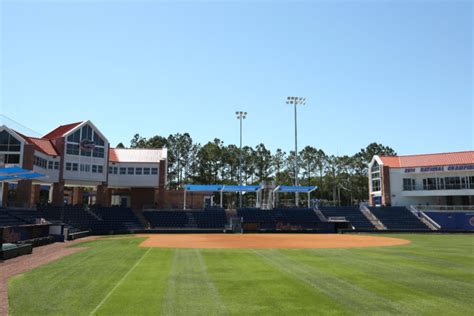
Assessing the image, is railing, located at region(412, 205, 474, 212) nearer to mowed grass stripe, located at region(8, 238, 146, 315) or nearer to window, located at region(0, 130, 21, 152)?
mowed grass stripe, located at region(8, 238, 146, 315)

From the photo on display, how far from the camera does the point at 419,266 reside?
19.7m

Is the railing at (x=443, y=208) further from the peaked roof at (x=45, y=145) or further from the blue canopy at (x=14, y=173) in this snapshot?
the peaked roof at (x=45, y=145)

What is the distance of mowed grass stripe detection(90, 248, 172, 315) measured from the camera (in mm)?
10758

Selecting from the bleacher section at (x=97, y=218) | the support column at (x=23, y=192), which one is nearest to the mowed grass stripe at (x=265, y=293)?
the bleacher section at (x=97, y=218)

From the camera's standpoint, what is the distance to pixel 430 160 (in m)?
69.5

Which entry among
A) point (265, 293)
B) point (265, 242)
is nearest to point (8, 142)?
point (265, 242)

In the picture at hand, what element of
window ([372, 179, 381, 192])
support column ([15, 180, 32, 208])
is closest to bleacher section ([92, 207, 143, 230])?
support column ([15, 180, 32, 208])

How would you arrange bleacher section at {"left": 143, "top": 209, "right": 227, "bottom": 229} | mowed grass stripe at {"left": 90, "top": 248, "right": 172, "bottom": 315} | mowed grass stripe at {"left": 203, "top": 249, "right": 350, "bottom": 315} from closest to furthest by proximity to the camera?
1. mowed grass stripe at {"left": 90, "top": 248, "right": 172, "bottom": 315}
2. mowed grass stripe at {"left": 203, "top": 249, "right": 350, "bottom": 315}
3. bleacher section at {"left": 143, "top": 209, "right": 227, "bottom": 229}

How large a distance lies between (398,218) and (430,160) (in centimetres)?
1627

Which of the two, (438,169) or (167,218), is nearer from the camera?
(167,218)

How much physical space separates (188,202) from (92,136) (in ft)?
97.6

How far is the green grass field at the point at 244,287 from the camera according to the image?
11039 millimetres

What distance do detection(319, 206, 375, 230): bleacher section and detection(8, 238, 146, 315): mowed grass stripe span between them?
44668mm

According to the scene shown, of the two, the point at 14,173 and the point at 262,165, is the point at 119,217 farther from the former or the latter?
the point at 262,165
